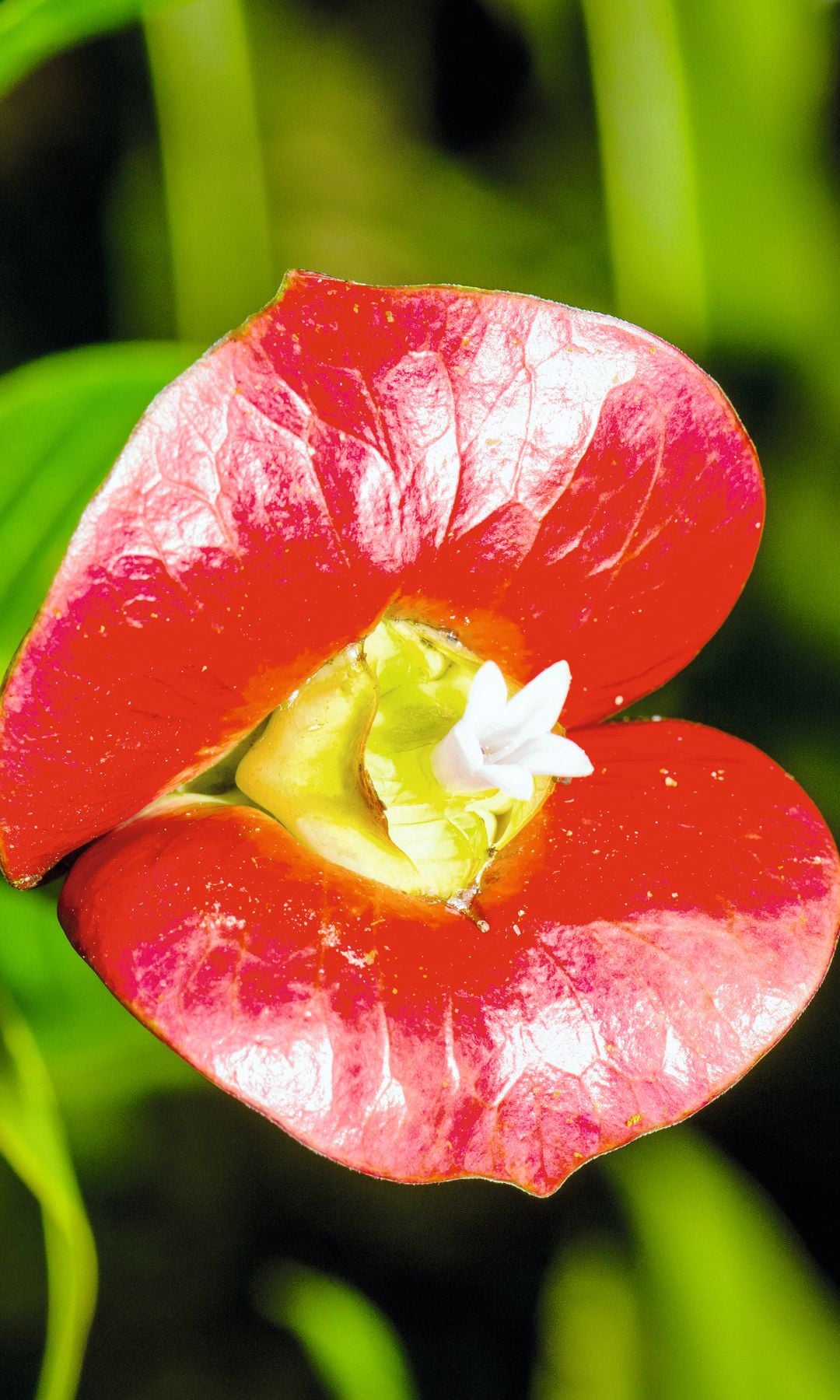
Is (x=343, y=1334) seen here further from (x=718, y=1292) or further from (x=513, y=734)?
(x=513, y=734)

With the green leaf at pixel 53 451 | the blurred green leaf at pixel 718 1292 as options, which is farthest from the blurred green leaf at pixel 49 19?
the blurred green leaf at pixel 718 1292

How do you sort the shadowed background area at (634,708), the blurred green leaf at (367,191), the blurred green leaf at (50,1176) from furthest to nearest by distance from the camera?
1. the blurred green leaf at (367,191)
2. the shadowed background area at (634,708)
3. the blurred green leaf at (50,1176)

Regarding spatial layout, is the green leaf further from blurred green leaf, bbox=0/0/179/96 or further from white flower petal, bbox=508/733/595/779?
white flower petal, bbox=508/733/595/779

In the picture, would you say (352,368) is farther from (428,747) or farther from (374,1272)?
(374,1272)

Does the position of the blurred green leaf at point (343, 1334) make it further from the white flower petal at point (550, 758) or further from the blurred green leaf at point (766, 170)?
the blurred green leaf at point (766, 170)

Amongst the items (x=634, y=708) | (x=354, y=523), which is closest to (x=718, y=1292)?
(x=634, y=708)

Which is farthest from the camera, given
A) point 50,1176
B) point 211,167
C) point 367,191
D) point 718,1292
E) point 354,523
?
point 367,191

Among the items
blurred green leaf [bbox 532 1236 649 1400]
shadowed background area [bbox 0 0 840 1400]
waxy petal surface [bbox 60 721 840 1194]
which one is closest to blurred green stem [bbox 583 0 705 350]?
shadowed background area [bbox 0 0 840 1400]
